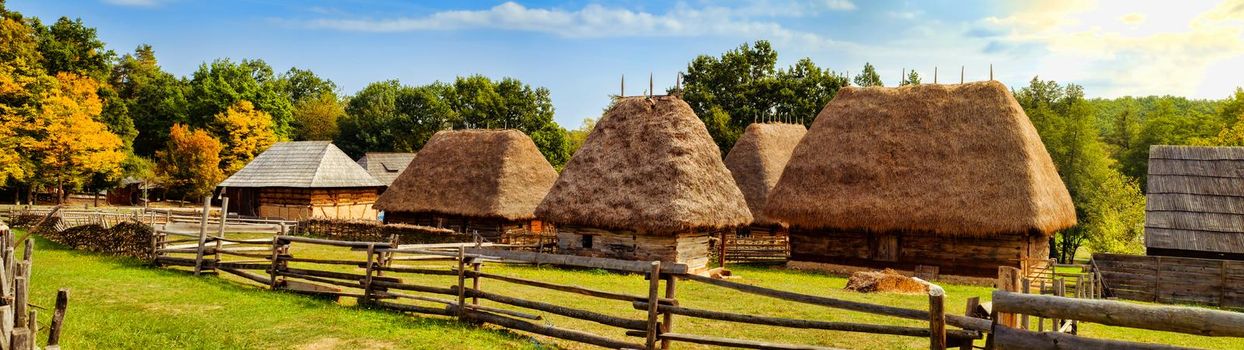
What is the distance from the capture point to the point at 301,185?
35.9 meters

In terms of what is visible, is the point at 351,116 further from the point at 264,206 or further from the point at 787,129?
the point at 787,129

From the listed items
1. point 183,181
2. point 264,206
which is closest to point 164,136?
point 183,181

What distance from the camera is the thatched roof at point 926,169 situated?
2144 centimetres

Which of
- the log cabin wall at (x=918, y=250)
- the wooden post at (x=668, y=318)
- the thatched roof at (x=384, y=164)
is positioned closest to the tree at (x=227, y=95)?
the thatched roof at (x=384, y=164)

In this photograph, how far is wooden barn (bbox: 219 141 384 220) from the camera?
1441 inches

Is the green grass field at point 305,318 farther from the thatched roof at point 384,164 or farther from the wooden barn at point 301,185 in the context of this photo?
the thatched roof at point 384,164

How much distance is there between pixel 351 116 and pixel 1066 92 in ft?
183

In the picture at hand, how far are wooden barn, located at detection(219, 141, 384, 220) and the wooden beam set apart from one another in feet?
110

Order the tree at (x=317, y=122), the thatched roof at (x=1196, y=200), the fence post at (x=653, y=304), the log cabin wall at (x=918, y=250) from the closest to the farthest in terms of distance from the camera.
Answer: the fence post at (x=653, y=304) < the thatched roof at (x=1196, y=200) < the log cabin wall at (x=918, y=250) < the tree at (x=317, y=122)

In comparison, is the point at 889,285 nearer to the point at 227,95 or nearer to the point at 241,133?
the point at 241,133

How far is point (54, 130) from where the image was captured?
40.0 m

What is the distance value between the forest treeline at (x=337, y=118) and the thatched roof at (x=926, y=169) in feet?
12.7

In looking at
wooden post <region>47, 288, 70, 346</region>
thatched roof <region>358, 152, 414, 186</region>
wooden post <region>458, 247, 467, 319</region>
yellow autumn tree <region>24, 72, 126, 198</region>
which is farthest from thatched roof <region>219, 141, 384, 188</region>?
wooden post <region>47, 288, 70, 346</region>

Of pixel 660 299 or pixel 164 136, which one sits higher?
pixel 164 136
